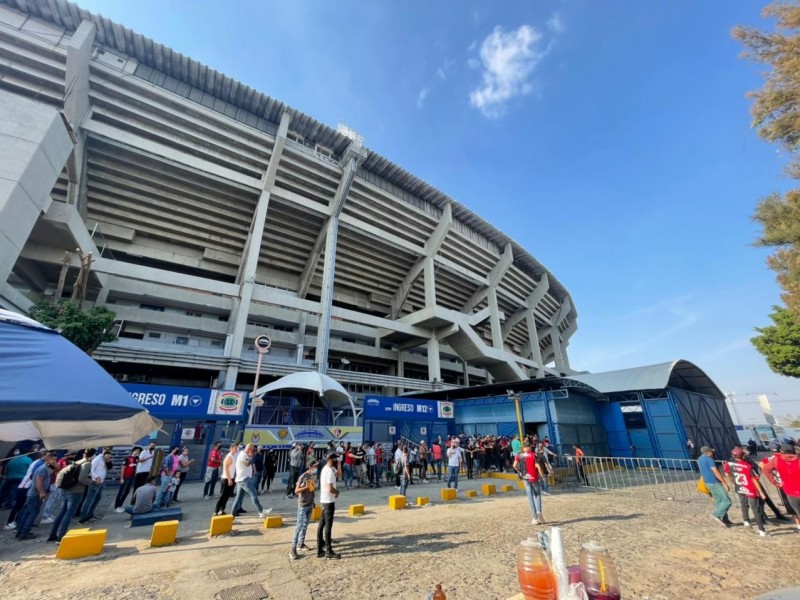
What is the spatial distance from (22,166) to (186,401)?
41.4 feet

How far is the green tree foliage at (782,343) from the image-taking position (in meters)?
23.5

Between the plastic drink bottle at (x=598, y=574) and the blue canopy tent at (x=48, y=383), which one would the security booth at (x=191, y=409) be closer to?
the blue canopy tent at (x=48, y=383)

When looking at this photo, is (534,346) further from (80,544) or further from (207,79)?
(80,544)

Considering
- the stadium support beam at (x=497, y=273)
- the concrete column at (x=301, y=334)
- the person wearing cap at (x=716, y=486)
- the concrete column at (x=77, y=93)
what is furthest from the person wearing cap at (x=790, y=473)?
the stadium support beam at (x=497, y=273)

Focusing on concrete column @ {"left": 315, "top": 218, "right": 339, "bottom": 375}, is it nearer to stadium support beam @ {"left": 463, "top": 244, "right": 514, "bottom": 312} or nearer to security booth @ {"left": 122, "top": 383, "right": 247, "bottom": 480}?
security booth @ {"left": 122, "top": 383, "right": 247, "bottom": 480}

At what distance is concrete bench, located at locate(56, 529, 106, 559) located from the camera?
564 centimetres

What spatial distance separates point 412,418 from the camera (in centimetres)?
1858

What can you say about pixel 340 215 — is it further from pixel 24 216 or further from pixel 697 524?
pixel 697 524

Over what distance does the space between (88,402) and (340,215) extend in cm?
2698

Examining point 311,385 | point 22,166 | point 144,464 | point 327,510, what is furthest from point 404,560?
point 22,166

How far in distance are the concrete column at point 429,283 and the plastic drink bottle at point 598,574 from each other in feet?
93.4

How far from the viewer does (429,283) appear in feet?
105

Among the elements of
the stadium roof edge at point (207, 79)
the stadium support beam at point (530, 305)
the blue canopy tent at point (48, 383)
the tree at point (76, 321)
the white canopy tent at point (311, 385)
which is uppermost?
the stadium roof edge at point (207, 79)

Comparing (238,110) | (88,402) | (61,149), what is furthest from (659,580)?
(238,110)
